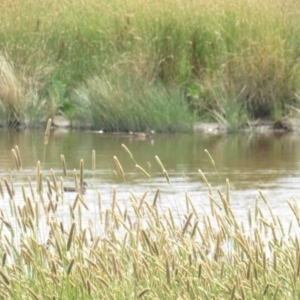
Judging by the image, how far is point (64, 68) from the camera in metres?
16.7

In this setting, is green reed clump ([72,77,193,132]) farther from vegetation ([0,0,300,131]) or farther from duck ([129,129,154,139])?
duck ([129,129,154,139])

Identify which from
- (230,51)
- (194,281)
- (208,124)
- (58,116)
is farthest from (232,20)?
(194,281)

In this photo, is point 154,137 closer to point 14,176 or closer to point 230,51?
point 230,51

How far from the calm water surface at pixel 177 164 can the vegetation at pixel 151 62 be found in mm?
596

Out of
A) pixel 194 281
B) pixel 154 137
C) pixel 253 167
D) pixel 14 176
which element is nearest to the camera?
pixel 194 281

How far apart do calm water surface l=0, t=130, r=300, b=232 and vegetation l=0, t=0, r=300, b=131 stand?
1.96 feet

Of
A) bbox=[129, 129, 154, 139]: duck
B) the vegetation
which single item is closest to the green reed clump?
the vegetation

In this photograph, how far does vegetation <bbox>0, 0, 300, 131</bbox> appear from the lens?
50.3ft

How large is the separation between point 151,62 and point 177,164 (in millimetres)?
4593

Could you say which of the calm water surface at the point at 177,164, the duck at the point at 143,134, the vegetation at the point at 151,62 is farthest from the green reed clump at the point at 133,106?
the calm water surface at the point at 177,164

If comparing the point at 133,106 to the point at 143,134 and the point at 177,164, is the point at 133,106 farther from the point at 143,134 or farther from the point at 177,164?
the point at 177,164

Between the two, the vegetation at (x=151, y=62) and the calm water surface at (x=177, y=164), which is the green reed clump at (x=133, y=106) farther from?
the calm water surface at (x=177, y=164)

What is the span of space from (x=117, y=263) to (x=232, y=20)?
12547 mm

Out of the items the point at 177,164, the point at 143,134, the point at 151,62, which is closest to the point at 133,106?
the point at 143,134
